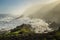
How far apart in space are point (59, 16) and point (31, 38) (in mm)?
25787

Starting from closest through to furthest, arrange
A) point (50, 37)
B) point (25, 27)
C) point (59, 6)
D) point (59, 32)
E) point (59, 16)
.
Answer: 1. point (50, 37)
2. point (59, 32)
3. point (25, 27)
4. point (59, 16)
5. point (59, 6)

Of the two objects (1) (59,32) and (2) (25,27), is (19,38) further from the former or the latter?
(2) (25,27)

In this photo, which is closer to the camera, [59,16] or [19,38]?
[19,38]

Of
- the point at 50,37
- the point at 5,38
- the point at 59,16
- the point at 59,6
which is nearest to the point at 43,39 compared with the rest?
the point at 50,37

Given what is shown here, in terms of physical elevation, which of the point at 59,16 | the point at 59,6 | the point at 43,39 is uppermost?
the point at 59,6

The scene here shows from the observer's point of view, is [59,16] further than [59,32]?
Yes

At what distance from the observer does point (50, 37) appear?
30.5 metres

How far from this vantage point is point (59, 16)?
182 ft

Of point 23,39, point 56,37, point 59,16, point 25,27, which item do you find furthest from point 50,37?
point 59,16

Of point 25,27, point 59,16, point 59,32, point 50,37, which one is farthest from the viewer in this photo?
point 59,16

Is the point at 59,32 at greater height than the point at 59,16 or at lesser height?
lesser

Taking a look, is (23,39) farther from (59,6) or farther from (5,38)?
(59,6)

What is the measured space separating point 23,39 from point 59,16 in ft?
85.3

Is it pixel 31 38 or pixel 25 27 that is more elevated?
pixel 25 27
